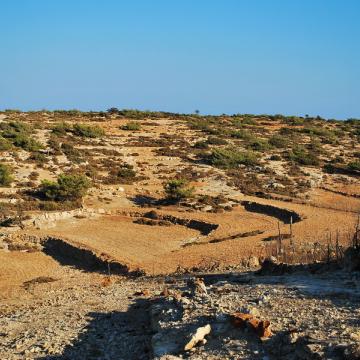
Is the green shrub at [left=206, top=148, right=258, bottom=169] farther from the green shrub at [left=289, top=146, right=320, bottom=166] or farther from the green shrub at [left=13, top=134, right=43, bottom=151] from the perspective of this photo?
the green shrub at [left=13, top=134, right=43, bottom=151]

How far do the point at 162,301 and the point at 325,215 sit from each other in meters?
16.5

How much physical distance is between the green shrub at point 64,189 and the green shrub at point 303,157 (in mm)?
18757

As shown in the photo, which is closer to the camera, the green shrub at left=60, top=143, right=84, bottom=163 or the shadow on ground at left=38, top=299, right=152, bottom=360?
the shadow on ground at left=38, top=299, right=152, bottom=360

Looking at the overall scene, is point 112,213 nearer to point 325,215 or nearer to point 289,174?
point 325,215

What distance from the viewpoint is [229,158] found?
41.3 meters

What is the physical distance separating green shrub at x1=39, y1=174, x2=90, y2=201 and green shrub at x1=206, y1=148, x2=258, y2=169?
1238 cm

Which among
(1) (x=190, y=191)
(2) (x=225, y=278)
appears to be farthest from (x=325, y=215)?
(2) (x=225, y=278)

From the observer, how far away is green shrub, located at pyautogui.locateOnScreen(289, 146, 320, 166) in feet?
139

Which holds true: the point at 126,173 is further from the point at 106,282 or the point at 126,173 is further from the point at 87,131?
the point at 106,282

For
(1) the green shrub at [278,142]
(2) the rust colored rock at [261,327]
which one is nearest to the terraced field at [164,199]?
(1) the green shrub at [278,142]

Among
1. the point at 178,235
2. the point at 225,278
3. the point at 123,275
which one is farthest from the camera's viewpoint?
the point at 178,235

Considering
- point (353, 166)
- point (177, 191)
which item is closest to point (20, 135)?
point (177, 191)

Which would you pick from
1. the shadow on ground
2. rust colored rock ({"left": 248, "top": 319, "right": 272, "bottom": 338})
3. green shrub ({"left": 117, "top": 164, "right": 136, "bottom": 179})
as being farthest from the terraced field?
rust colored rock ({"left": 248, "top": 319, "right": 272, "bottom": 338})

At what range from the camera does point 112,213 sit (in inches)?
1138
